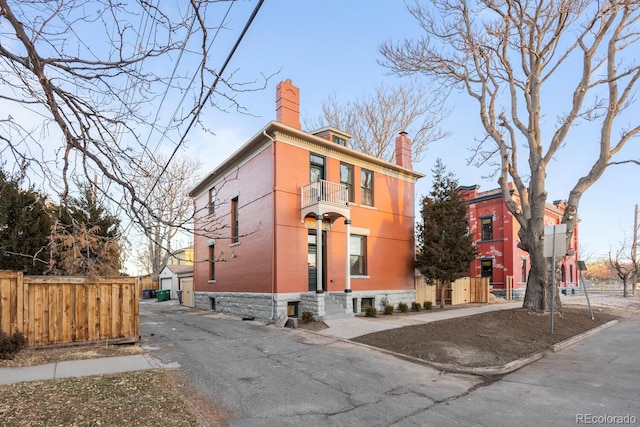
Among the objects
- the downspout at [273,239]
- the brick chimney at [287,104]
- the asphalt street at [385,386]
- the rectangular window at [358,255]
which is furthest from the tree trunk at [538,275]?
the brick chimney at [287,104]

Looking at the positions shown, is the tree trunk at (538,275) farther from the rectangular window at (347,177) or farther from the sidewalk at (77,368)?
the sidewalk at (77,368)

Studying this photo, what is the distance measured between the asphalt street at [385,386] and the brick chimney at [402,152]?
1255 cm

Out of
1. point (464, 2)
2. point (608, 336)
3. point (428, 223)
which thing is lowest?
point (608, 336)

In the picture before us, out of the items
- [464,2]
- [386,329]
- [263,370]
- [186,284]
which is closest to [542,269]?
[386,329]

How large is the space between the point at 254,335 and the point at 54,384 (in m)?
6.25

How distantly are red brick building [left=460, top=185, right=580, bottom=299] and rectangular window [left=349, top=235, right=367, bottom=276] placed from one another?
38.7 feet

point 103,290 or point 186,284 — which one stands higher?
point 103,290

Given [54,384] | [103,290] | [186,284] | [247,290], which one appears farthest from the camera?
[186,284]

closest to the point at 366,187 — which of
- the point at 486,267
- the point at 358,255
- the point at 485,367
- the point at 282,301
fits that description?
the point at 358,255

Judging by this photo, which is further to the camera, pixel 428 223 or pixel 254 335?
pixel 428 223

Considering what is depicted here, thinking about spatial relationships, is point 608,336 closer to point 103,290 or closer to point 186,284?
point 103,290

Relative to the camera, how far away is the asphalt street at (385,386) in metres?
5.14

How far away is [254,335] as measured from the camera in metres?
11.7

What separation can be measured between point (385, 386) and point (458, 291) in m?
17.4
